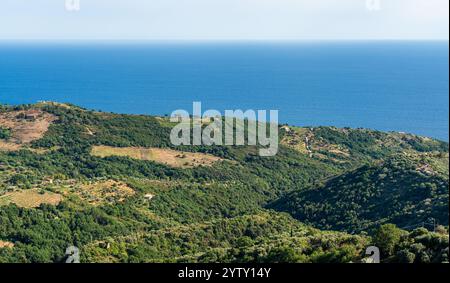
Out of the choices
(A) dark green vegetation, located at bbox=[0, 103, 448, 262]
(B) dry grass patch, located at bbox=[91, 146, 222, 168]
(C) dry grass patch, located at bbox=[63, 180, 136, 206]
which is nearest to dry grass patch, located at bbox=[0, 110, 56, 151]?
(A) dark green vegetation, located at bbox=[0, 103, 448, 262]

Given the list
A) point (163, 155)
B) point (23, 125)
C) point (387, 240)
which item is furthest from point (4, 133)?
point (387, 240)

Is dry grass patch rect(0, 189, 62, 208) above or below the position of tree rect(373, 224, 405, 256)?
below

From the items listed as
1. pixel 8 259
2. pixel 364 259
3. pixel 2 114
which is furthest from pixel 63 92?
pixel 364 259

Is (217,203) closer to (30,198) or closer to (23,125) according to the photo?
(30,198)

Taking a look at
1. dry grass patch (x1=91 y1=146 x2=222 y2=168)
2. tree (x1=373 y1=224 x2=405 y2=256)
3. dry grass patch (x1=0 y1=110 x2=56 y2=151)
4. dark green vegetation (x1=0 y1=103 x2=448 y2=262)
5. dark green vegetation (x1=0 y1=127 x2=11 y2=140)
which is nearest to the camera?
tree (x1=373 y1=224 x2=405 y2=256)

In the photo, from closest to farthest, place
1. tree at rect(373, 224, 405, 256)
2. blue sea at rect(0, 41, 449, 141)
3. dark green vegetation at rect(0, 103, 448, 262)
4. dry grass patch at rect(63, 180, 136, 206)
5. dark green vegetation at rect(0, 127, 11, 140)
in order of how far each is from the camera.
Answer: tree at rect(373, 224, 405, 256)
dark green vegetation at rect(0, 103, 448, 262)
dry grass patch at rect(63, 180, 136, 206)
dark green vegetation at rect(0, 127, 11, 140)
blue sea at rect(0, 41, 449, 141)

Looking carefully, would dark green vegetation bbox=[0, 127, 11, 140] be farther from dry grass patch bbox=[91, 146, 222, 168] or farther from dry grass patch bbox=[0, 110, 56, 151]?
dry grass patch bbox=[91, 146, 222, 168]

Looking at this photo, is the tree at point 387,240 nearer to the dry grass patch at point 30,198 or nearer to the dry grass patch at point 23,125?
the dry grass patch at point 30,198
